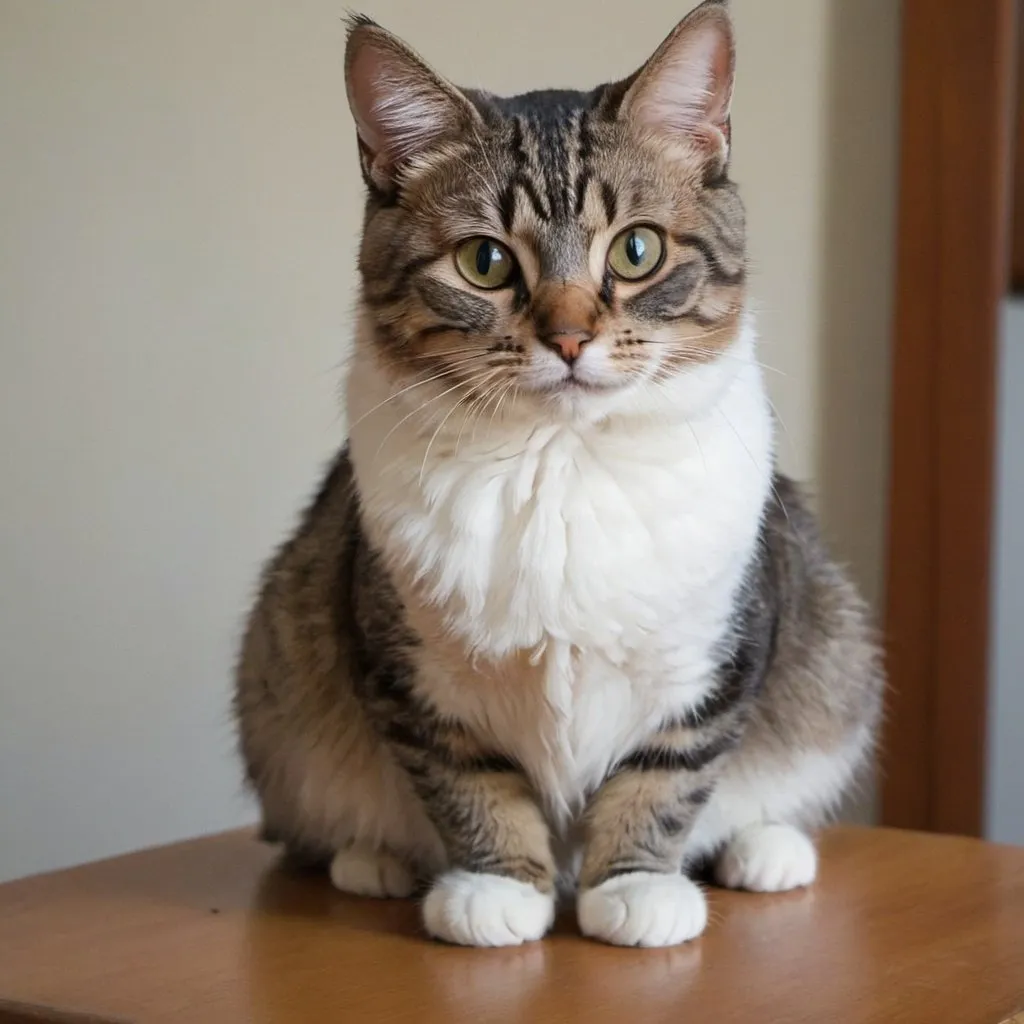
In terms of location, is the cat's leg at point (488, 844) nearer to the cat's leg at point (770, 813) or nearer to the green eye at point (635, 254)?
the cat's leg at point (770, 813)

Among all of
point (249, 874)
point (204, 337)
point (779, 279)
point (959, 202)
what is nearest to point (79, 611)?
point (204, 337)

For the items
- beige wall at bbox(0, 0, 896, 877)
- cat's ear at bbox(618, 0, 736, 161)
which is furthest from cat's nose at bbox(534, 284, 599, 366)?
beige wall at bbox(0, 0, 896, 877)

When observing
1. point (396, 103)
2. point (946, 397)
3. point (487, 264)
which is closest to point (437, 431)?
point (487, 264)

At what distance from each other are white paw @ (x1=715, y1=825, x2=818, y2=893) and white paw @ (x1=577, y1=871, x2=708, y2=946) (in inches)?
5.9

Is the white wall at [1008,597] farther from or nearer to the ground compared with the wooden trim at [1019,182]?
nearer to the ground

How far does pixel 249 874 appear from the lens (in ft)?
4.22

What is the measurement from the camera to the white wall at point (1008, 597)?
1768 millimetres

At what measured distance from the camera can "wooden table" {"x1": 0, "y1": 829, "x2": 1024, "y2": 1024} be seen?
0.89m

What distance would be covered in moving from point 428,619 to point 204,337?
0.83m

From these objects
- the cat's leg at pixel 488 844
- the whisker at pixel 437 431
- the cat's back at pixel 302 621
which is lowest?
the cat's leg at pixel 488 844

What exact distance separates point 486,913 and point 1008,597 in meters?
1.07

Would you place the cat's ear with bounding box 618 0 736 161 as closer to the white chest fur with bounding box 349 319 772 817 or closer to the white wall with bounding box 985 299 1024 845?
the white chest fur with bounding box 349 319 772 817

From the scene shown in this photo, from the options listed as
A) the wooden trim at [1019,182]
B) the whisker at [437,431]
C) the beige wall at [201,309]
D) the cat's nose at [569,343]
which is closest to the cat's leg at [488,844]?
the whisker at [437,431]

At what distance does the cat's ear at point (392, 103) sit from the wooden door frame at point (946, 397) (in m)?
0.93
